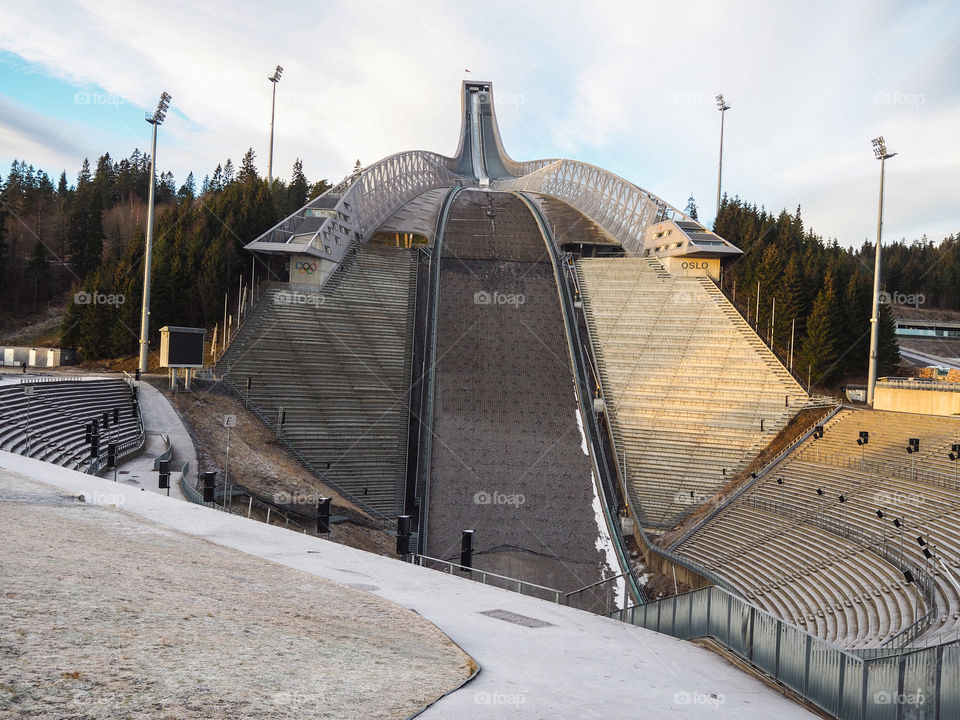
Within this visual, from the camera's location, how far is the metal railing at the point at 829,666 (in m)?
6.26

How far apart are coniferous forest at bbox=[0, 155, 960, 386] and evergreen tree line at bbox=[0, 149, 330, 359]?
0.08 m

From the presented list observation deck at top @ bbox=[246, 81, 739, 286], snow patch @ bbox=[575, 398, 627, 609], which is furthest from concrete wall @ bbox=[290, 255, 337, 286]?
snow patch @ bbox=[575, 398, 627, 609]

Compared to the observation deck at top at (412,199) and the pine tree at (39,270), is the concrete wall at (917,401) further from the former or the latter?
the pine tree at (39,270)

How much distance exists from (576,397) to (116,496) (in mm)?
22674

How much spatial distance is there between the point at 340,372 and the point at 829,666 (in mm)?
26913

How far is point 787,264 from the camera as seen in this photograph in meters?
46.3

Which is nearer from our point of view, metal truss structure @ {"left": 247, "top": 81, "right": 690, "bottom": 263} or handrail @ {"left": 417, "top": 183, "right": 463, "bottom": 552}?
handrail @ {"left": 417, "top": 183, "right": 463, "bottom": 552}

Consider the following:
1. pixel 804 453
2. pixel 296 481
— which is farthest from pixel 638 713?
pixel 804 453

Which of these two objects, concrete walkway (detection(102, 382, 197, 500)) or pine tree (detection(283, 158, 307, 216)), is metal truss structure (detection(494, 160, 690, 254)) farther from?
concrete walkway (detection(102, 382, 197, 500))

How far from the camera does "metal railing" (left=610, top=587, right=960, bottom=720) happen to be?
6.26 meters

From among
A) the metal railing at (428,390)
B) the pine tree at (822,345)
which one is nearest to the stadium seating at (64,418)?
the metal railing at (428,390)

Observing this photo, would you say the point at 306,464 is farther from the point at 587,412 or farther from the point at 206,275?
the point at 206,275

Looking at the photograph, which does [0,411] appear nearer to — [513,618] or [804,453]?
[513,618]

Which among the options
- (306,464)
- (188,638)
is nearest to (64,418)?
(306,464)
